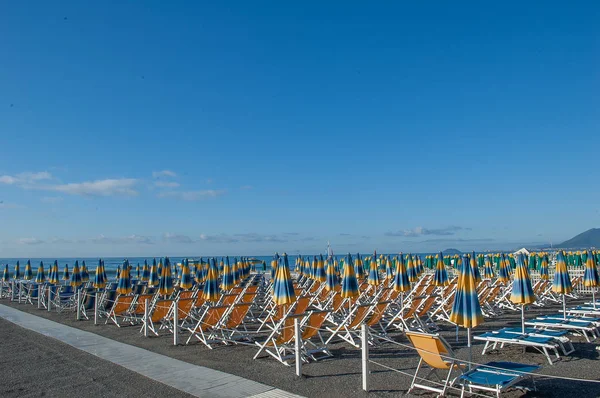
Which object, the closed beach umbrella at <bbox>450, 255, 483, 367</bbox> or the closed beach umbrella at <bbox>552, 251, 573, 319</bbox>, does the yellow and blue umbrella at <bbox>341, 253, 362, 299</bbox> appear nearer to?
the closed beach umbrella at <bbox>450, 255, 483, 367</bbox>

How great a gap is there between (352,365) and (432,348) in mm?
1878

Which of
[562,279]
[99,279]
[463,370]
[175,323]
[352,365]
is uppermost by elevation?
[562,279]

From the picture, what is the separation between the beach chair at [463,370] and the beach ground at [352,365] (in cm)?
31

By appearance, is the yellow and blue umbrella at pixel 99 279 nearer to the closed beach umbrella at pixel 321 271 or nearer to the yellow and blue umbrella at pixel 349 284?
the closed beach umbrella at pixel 321 271

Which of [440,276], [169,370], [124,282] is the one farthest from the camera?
[124,282]

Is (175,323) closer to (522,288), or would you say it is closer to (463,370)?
(463,370)

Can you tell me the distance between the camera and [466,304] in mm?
5812

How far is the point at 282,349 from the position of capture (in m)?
7.64

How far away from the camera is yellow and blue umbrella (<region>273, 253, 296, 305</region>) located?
8094 millimetres

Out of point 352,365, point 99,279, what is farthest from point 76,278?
point 352,365

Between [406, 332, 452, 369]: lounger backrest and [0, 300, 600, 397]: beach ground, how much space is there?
12.4 inches

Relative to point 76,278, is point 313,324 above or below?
below

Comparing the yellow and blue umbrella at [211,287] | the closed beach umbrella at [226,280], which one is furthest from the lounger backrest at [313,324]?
the closed beach umbrella at [226,280]

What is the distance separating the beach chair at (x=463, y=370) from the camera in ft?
16.8
